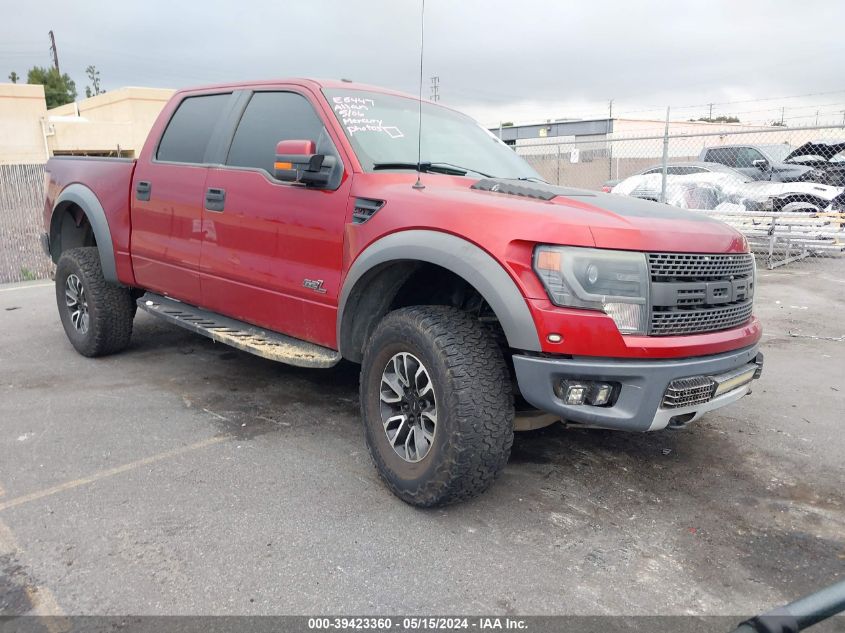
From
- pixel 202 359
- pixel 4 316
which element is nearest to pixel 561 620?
pixel 202 359

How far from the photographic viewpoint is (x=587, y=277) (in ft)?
8.75

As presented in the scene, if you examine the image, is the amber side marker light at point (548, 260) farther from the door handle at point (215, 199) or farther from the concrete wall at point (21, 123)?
the concrete wall at point (21, 123)

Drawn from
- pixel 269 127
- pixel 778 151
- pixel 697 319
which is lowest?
pixel 697 319

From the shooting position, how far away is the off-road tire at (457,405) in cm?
277

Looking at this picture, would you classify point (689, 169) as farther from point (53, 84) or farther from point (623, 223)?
point (53, 84)

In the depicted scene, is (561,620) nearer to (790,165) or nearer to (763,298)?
(763,298)

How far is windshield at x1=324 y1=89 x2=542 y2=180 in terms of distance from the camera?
3703 millimetres

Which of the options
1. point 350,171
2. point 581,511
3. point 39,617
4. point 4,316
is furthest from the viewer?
point 4,316

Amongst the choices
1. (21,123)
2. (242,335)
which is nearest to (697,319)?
(242,335)

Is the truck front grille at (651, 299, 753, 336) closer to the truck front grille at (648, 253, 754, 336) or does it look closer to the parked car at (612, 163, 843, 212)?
the truck front grille at (648, 253, 754, 336)

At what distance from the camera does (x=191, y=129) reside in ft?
15.4

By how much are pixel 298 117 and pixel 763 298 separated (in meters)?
6.70

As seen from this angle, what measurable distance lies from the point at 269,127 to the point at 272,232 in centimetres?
75

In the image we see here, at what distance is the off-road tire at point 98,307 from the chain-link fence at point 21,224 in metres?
5.27
